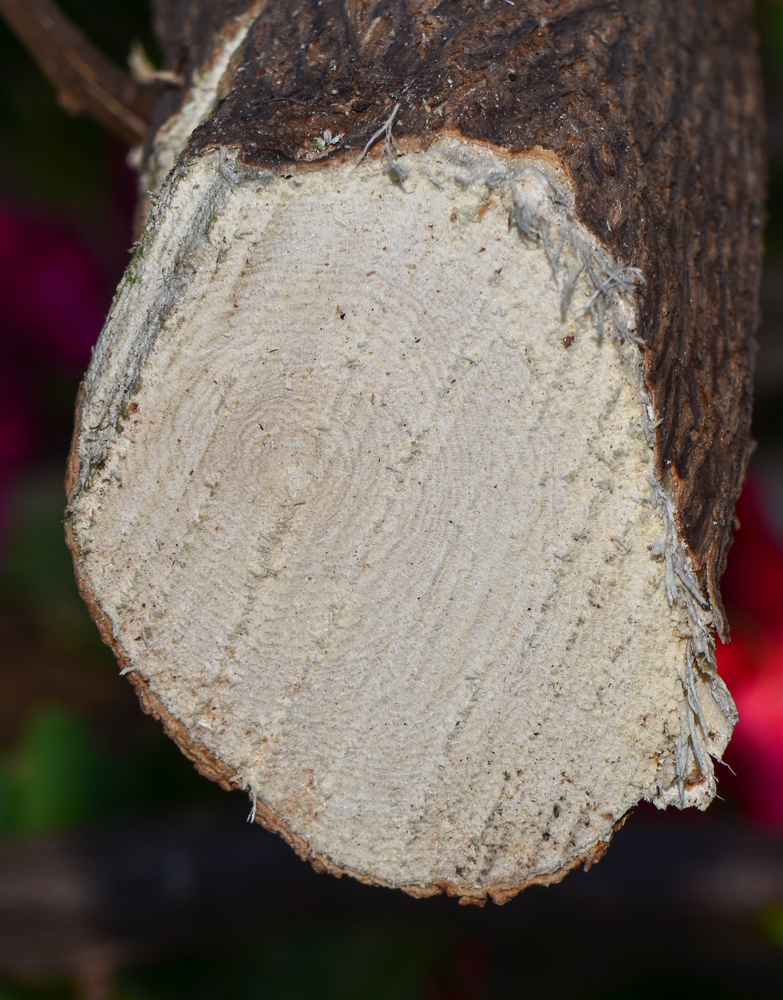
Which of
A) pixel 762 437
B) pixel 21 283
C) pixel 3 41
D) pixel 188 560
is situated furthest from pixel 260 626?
pixel 762 437

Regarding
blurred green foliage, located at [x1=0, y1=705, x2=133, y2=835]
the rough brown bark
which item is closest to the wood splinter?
the rough brown bark

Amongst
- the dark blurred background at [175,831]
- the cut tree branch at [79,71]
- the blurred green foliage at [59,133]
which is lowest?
the dark blurred background at [175,831]

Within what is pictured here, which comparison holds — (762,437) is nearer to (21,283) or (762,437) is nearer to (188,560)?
(21,283)

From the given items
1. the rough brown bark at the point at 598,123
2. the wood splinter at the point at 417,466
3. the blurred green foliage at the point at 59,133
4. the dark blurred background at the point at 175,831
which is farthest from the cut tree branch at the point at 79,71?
the blurred green foliage at the point at 59,133

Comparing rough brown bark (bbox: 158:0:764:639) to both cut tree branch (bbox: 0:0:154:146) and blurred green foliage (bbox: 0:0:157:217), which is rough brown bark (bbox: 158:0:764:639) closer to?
cut tree branch (bbox: 0:0:154:146)

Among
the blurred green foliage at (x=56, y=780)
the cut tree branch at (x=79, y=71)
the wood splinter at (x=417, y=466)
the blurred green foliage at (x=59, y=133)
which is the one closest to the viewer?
the wood splinter at (x=417, y=466)

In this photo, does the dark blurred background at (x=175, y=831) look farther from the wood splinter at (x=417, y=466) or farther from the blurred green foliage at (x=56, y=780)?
the wood splinter at (x=417, y=466)
